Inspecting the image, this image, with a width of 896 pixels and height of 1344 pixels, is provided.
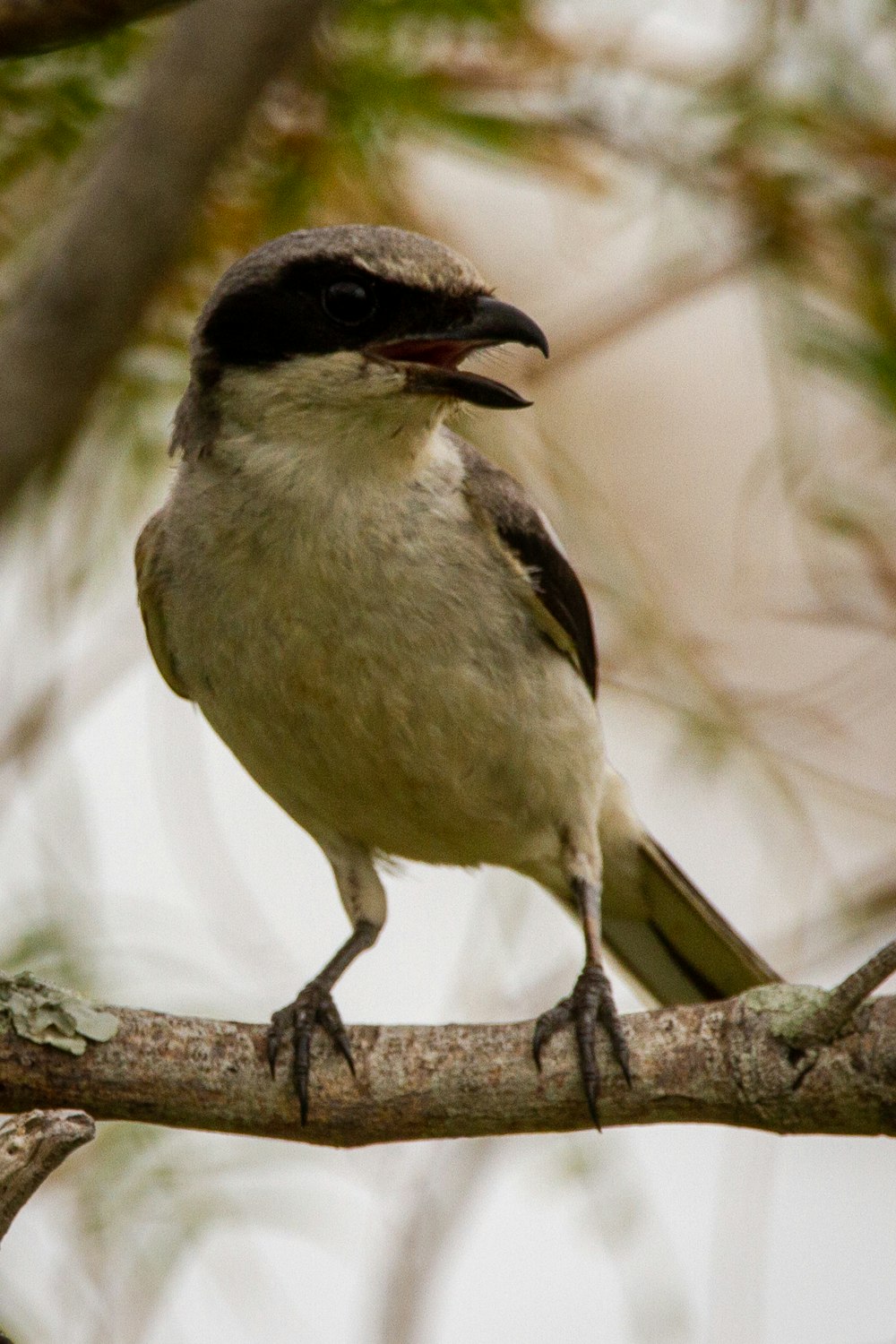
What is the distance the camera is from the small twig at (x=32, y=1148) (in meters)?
2.71

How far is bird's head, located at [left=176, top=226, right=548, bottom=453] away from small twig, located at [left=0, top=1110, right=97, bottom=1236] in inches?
68.3

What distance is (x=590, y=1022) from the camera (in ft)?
11.1

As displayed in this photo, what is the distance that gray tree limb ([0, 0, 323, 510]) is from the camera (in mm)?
4281

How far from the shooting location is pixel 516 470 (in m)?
5.44

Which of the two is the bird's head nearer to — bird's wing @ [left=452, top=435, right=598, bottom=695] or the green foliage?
bird's wing @ [left=452, top=435, right=598, bottom=695]

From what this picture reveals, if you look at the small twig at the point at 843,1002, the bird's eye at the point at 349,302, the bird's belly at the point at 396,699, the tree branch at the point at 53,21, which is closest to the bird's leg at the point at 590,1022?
the small twig at the point at 843,1002

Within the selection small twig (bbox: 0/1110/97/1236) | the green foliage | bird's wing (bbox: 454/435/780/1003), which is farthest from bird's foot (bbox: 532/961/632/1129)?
the green foliage

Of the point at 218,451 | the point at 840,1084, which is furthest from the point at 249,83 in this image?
the point at 840,1084

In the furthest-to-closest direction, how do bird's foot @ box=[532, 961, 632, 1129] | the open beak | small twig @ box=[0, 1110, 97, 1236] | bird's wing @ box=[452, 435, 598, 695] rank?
bird's wing @ box=[452, 435, 598, 695] < the open beak < bird's foot @ box=[532, 961, 632, 1129] < small twig @ box=[0, 1110, 97, 1236]

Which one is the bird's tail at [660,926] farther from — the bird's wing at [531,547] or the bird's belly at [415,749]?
the bird's wing at [531,547]

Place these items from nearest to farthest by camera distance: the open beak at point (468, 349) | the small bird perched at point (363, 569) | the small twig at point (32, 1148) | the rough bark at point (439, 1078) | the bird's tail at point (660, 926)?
1. the small twig at point (32, 1148)
2. the rough bark at point (439, 1078)
3. the open beak at point (468, 349)
4. the small bird perched at point (363, 569)
5. the bird's tail at point (660, 926)

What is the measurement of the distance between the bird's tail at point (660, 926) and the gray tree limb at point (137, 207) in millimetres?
1807

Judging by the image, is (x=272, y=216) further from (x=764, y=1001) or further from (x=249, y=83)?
(x=764, y=1001)

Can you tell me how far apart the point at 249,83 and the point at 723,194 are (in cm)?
163
